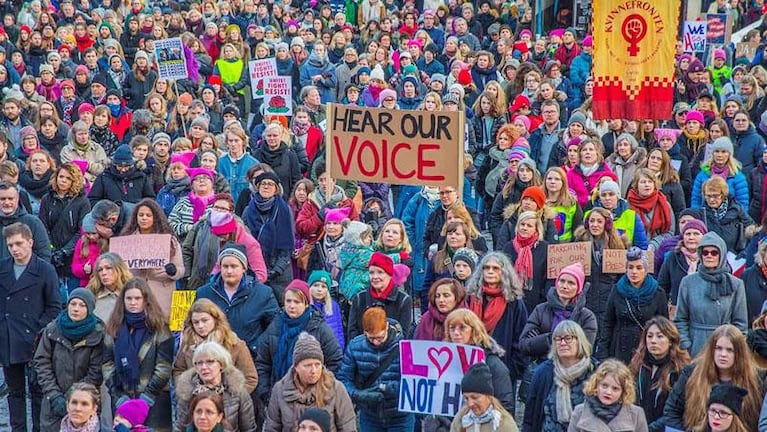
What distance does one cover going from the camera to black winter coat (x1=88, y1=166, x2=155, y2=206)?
42.7 ft

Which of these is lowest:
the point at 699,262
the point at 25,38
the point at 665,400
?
the point at 665,400

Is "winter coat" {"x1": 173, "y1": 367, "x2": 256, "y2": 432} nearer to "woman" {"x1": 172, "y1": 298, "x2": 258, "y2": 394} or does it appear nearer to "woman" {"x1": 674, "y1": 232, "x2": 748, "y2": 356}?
"woman" {"x1": 172, "y1": 298, "x2": 258, "y2": 394}

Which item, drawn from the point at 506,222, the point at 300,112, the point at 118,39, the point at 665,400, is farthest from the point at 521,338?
the point at 118,39

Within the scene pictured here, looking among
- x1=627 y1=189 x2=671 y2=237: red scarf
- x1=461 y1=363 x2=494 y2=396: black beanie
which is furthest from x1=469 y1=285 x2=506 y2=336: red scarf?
x1=627 y1=189 x2=671 y2=237: red scarf

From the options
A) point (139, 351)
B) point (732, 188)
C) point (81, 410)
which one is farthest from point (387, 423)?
point (732, 188)

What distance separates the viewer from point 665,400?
357 inches

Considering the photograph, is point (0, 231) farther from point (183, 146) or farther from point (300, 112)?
point (300, 112)

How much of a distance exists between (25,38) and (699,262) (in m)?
15.4

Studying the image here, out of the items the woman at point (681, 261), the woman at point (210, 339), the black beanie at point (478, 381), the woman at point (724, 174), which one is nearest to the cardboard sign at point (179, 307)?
the woman at point (210, 339)

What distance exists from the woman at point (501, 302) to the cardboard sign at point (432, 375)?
1157 mm

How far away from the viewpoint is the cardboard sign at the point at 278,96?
17.5 metres

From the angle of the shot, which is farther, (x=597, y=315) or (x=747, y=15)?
(x=747, y=15)

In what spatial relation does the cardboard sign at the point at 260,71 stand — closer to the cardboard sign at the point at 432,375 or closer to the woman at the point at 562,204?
the woman at the point at 562,204

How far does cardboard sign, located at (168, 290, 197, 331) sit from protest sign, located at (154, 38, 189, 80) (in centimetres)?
820
